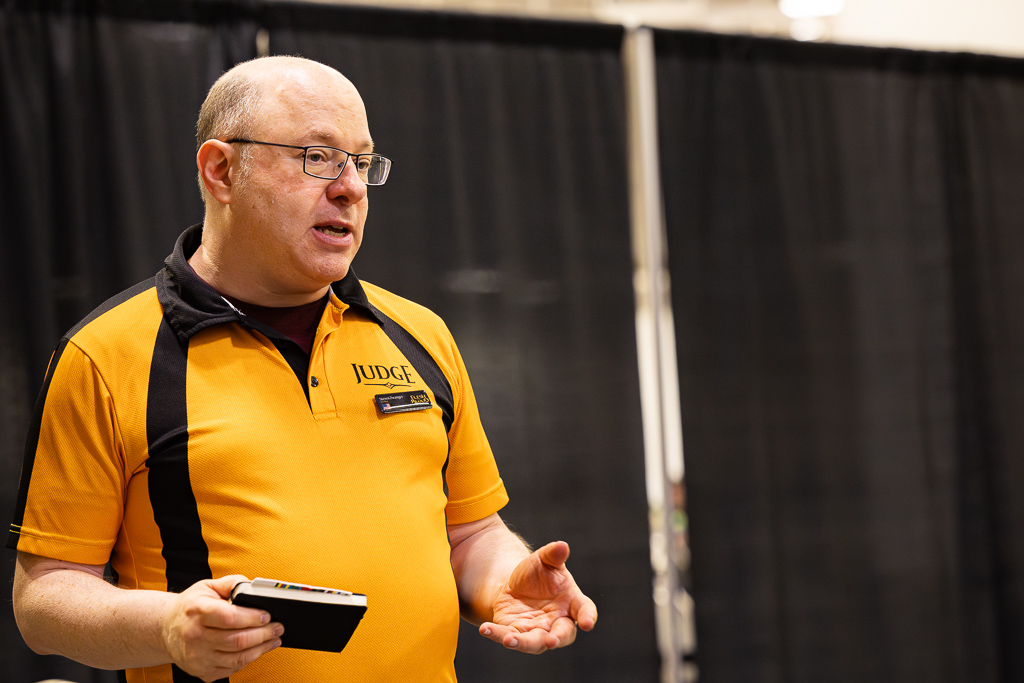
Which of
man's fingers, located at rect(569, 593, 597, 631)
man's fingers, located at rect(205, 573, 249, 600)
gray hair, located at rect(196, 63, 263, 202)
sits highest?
gray hair, located at rect(196, 63, 263, 202)

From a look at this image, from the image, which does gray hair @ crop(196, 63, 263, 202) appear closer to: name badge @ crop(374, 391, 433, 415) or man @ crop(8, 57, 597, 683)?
man @ crop(8, 57, 597, 683)

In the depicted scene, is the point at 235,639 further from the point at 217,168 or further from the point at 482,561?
the point at 217,168

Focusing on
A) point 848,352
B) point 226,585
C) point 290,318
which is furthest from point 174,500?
point 848,352

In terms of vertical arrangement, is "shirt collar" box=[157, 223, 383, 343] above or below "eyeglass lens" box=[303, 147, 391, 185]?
below

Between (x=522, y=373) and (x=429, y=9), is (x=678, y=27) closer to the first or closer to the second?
(x=429, y=9)

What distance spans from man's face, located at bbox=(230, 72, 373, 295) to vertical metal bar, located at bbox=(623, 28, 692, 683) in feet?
5.43

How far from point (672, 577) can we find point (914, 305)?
4.56 ft

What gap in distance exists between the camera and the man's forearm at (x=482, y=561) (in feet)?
4.70

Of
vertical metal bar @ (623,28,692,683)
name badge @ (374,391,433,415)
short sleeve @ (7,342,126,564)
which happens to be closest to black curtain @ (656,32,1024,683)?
vertical metal bar @ (623,28,692,683)

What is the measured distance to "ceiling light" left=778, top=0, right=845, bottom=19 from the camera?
3.20 meters

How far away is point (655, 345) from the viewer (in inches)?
114

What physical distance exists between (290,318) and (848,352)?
2316 mm

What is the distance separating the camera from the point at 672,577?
2.83m

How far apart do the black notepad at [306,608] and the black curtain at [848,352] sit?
77.3 inches
